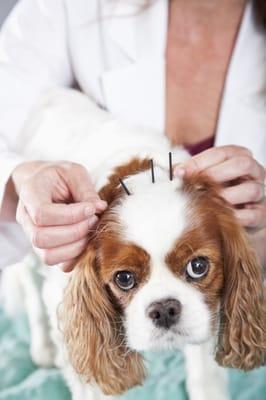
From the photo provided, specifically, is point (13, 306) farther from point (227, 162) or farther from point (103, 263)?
point (227, 162)

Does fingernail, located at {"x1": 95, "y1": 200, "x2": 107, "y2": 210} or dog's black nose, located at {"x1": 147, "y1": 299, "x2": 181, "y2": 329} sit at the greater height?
fingernail, located at {"x1": 95, "y1": 200, "x2": 107, "y2": 210}

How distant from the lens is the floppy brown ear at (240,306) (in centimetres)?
62

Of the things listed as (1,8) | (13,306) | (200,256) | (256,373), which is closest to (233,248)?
(200,256)

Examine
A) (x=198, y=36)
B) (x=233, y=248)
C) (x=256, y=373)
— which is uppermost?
(x=198, y=36)

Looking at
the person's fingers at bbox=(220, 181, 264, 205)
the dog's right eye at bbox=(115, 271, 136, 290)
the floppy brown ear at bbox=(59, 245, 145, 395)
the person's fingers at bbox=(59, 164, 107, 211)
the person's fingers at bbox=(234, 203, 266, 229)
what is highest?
the person's fingers at bbox=(59, 164, 107, 211)

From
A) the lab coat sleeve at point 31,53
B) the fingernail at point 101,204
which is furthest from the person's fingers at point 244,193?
the lab coat sleeve at point 31,53

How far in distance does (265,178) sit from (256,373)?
22cm

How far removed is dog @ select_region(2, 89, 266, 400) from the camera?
0.58 m

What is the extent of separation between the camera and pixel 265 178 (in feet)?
2.17

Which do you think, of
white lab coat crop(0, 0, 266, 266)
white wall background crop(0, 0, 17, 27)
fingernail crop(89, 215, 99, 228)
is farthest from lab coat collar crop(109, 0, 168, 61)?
fingernail crop(89, 215, 99, 228)

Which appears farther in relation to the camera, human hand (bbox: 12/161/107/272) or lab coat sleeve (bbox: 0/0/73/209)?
lab coat sleeve (bbox: 0/0/73/209)

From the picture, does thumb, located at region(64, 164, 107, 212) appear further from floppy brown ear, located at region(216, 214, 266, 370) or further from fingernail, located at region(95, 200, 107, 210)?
floppy brown ear, located at region(216, 214, 266, 370)

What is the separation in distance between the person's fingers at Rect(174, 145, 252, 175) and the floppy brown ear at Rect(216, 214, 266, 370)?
0.19ft

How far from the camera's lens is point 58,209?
0.61m
